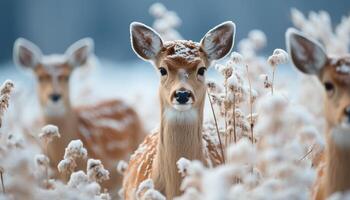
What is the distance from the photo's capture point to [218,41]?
4.33 metres

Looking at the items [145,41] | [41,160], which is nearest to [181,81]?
[145,41]

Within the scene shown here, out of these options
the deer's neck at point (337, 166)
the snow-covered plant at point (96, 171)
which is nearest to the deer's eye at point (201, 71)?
the snow-covered plant at point (96, 171)

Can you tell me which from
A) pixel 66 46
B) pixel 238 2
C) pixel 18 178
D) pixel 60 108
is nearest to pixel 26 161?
pixel 18 178

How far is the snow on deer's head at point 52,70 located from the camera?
254 inches

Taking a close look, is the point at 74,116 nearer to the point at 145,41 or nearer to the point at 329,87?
the point at 145,41

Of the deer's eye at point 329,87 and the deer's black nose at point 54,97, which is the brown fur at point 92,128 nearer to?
the deer's black nose at point 54,97

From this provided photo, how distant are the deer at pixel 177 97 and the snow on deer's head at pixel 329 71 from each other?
67 centimetres

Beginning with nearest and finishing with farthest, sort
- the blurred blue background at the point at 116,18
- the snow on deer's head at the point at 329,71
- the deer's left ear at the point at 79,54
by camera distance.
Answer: the snow on deer's head at the point at 329,71 → the deer's left ear at the point at 79,54 → the blurred blue background at the point at 116,18

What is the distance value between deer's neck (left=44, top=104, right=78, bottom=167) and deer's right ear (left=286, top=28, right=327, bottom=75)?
292cm

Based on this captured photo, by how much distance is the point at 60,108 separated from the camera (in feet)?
21.2

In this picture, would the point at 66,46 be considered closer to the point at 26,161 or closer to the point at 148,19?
the point at 148,19

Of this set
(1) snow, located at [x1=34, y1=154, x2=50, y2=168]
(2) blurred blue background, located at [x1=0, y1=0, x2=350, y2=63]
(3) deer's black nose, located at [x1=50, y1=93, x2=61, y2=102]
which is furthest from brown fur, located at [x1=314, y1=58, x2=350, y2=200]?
(2) blurred blue background, located at [x1=0, y1=0, x2=350, y2=63]

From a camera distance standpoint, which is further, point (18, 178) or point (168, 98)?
point (168, 98)

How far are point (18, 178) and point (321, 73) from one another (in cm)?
134
